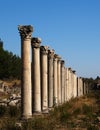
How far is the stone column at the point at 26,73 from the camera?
21.3m

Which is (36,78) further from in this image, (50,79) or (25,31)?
(50,79)

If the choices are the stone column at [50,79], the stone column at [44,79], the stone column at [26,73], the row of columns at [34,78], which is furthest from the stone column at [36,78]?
the stone column at [50,79]

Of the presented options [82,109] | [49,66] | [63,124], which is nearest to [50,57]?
[49,66]

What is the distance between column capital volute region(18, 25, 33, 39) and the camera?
21.6 meters

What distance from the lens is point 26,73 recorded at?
21391mm

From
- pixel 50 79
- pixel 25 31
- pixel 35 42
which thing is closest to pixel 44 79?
pixel 50 79

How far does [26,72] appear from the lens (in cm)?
2141

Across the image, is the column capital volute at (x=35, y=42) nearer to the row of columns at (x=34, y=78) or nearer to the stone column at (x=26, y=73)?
the row of columns at (x=34, y=78)

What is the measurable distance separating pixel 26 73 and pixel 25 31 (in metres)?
2.36

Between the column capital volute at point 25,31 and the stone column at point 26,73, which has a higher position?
the column capital volute at point 25,31

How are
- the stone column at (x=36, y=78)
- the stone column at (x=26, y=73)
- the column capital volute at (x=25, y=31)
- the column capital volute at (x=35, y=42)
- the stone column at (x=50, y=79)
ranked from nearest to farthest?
1. the stone column at (x=26, y=73)
2. the column capital volute at (x=25, y=31)
3. the stone column at (x=36, y=78)
4. the column capital volute at (x=35, y=42)
5. the stone column at (x=50, y=79)

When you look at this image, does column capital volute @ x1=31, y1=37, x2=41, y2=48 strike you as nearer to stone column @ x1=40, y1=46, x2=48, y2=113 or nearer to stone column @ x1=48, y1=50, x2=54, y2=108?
stone column @ x1=40, y1=46, x2=48, y2=113

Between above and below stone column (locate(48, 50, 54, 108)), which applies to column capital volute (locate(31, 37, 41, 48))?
above

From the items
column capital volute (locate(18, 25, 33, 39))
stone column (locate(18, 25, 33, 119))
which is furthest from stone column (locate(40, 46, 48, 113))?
column capital volute (locate(18, 25, 33, 39))
